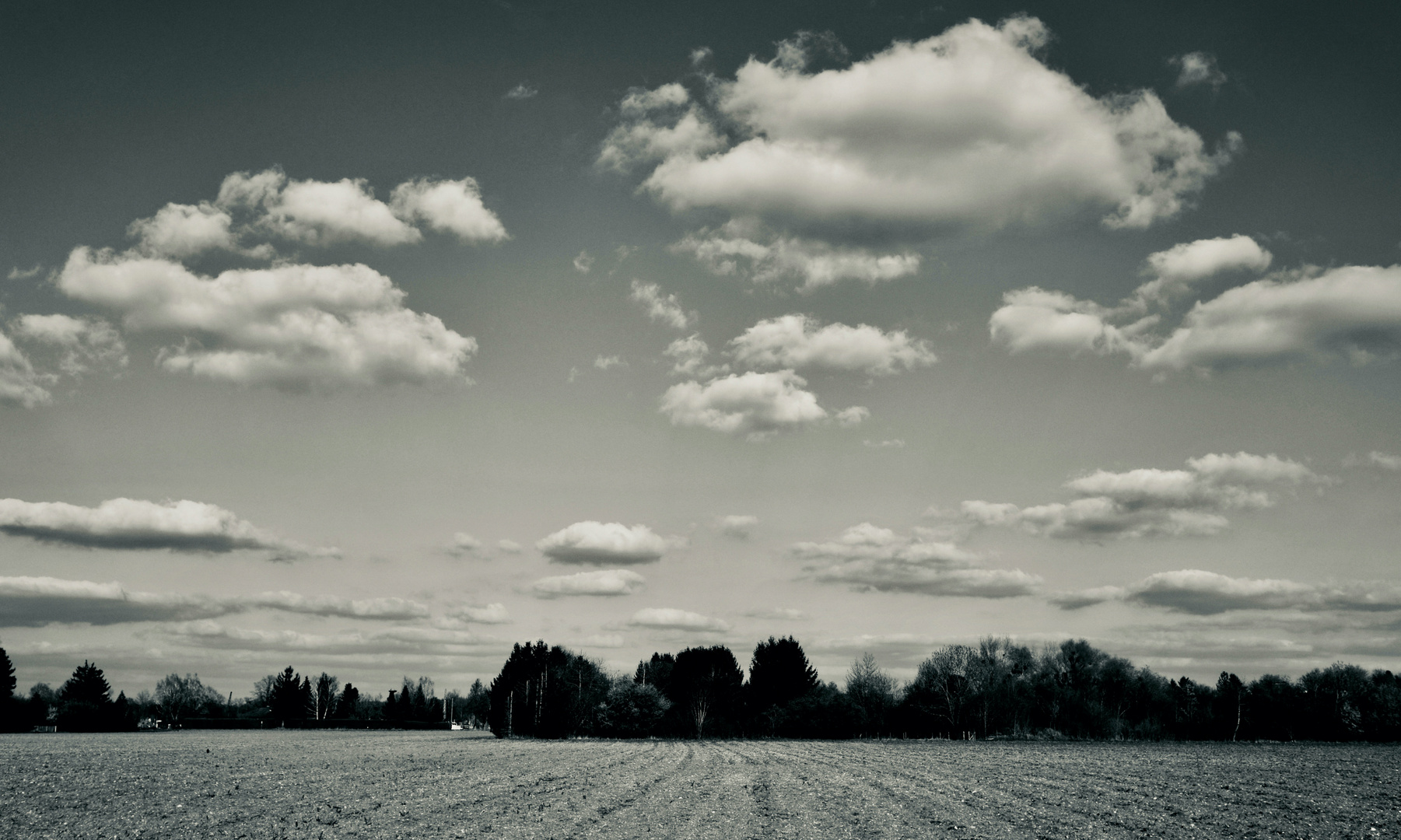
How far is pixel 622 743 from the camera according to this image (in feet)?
306

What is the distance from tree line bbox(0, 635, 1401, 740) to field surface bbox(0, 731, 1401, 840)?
51.3 m

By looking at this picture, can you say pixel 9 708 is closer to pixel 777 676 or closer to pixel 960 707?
pixel 777 676

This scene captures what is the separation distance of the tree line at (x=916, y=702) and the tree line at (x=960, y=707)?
0.19m

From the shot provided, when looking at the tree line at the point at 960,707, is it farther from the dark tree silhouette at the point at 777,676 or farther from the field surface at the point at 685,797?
the field surface at the point at 685,797

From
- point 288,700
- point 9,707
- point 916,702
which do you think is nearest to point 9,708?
point 9,707

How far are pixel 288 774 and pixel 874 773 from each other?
1110 inches

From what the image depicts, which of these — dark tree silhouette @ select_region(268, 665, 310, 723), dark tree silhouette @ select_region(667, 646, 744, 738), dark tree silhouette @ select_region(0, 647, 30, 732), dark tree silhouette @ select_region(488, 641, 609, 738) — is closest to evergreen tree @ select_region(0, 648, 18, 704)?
dark tree silhouette @ select_region(0, 647, 30, 732)

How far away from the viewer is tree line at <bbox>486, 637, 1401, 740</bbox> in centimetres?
10900

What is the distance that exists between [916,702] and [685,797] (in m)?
91.5

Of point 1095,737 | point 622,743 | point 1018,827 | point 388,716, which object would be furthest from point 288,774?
point 388,716

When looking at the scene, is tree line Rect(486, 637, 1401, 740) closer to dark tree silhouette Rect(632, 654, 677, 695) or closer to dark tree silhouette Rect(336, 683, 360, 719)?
dark tree silhouette Rect(632, 654, 677, 695)

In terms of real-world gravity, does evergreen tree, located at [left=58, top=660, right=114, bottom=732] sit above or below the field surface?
below

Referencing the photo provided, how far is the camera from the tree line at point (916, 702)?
109 meters

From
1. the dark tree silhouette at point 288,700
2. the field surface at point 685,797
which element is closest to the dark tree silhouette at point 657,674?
the dark tree silhouette at point 288,700
